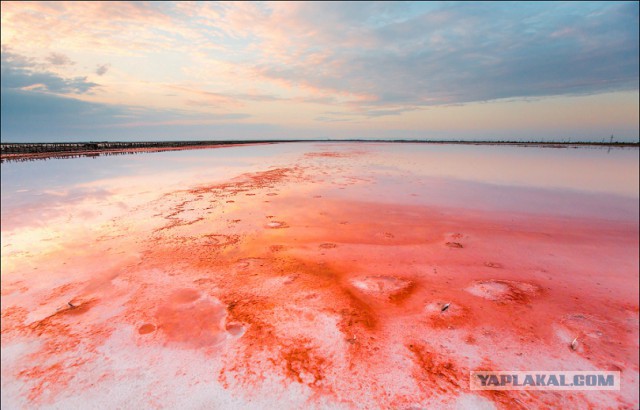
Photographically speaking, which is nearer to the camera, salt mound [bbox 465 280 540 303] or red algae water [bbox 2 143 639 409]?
red algae water [bbox 2 143 639 409]

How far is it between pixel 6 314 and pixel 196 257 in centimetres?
322

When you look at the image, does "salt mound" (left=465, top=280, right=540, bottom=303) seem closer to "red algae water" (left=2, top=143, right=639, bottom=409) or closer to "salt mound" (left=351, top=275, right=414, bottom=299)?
"red algae water" (left=2, top=143, right=639, bottom=409)

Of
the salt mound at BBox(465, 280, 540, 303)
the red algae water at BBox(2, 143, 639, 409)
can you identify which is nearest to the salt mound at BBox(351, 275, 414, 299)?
the red algae water at BBox(2, 143, 639, 409)

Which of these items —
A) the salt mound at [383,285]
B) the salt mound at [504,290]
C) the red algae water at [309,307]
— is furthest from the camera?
the salt mound at [383,285]

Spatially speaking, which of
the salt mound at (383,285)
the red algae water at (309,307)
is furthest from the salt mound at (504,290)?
the salt mound at (383,285)

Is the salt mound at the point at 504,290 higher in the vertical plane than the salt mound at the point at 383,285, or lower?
lower

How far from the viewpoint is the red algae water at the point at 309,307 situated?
11.4 ft

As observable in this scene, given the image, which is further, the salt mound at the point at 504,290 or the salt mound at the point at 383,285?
the salt mound at the point at 383,285

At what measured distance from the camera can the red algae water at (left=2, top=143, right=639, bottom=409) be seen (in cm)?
348

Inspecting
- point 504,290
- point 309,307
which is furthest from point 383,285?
point 504,290

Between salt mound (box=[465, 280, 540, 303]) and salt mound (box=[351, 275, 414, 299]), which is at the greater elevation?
salt mound (box=[351, 275, 414, 299])

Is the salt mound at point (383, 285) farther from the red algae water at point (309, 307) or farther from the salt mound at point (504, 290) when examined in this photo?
the salt mound at point (504, 290)

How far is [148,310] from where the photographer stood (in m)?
4.96

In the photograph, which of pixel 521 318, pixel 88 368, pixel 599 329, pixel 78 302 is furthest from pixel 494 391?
pixel 78 302
